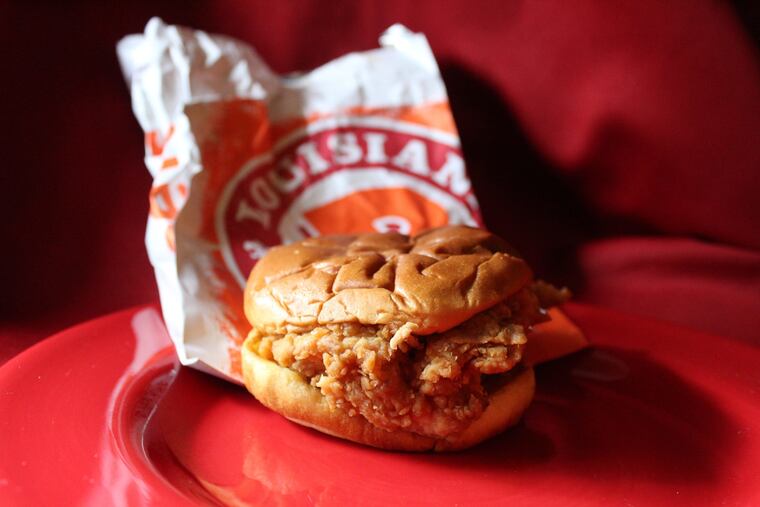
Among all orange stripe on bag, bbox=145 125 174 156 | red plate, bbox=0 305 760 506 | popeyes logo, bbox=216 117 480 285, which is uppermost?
orange stripe on bag, bbox=145 125 174 156

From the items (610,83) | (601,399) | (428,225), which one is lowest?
Answer: (601,399)

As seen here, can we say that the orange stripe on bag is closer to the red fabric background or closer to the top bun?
the red fabric background

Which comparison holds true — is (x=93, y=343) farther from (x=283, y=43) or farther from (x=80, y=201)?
(x=283, y=43)

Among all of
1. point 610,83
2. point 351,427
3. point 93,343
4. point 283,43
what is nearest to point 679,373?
point 351,427

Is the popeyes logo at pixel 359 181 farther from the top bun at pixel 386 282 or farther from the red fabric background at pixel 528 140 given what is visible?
the top bun at pixel 386 282

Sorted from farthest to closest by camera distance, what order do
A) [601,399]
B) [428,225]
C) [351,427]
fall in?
[428,225] → [601,399] → [351,427]

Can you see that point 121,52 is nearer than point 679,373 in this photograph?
No

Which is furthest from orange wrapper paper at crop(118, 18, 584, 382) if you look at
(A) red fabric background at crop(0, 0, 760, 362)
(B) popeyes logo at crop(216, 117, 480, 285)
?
(A) red fabric background at crop(0, 0, 760, 362)
